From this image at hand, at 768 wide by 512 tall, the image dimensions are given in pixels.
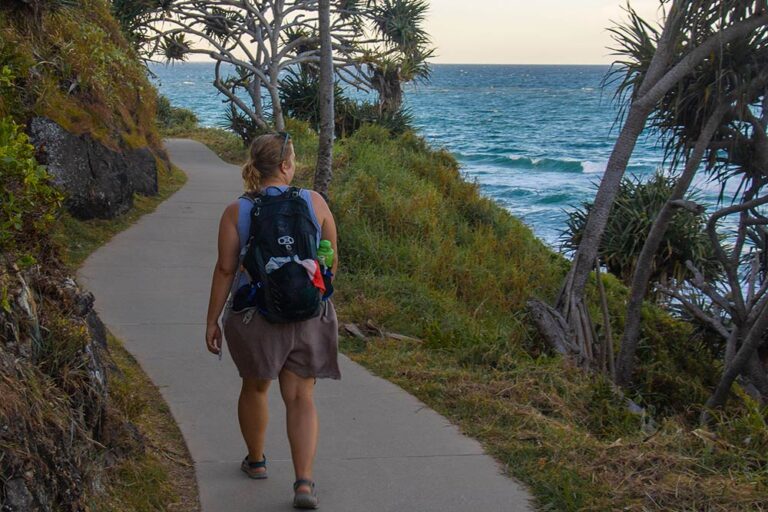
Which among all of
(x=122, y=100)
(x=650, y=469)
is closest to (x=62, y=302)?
(x=650, y=469)

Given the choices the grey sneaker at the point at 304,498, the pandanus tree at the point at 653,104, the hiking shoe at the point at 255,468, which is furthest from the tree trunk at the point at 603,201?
the grey sneaker at the point at 304,498

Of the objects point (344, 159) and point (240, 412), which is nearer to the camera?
point (240, 412)

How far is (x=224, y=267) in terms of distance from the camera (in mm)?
4266

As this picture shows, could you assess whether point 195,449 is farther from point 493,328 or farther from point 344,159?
point 344,159

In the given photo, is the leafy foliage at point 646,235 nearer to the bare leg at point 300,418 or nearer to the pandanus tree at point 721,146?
the pandanus tree at point 721,146

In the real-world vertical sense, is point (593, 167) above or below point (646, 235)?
below

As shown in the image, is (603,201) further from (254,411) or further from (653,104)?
(254,411)

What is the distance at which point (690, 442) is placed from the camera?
5164mm

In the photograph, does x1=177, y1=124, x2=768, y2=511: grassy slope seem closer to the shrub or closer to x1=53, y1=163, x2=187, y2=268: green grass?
x1=53, y1=163, x2=187, y2=268: green grass

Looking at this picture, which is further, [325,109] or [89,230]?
[325,109]

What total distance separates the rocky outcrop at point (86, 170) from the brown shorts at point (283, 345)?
5936 millimetres

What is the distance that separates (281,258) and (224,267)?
13.7 inches

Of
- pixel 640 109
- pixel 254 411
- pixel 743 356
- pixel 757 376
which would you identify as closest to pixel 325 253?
pixel 254 411

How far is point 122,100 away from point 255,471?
8.94 m
